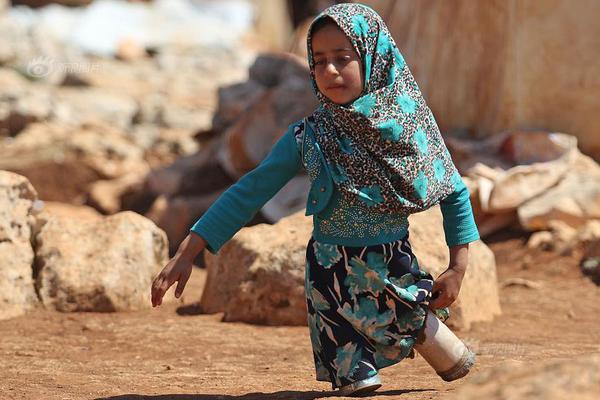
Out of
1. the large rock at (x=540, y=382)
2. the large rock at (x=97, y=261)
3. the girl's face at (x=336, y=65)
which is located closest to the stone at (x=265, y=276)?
the large rock at (x=97, y=261)

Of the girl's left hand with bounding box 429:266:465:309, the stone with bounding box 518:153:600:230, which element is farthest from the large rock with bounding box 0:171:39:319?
the stone with bounding box 518:153:600:230

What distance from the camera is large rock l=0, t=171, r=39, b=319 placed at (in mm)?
5580

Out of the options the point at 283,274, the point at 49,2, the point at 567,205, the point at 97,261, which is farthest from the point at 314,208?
the point at 49,2

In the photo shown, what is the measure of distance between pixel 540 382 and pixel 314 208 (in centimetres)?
150

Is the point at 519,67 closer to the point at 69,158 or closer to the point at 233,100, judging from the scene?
the point at 233,100

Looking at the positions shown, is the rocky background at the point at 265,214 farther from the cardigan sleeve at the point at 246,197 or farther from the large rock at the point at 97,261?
the cardigan sleeve at the point at 246,197

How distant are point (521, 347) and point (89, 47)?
16305 mm

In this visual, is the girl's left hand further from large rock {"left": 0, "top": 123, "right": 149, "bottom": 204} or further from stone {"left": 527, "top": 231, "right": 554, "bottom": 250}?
large rock {"left": 0, "top": 123, "right": 149, "bottom": 204}

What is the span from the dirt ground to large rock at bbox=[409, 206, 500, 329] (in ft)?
0.29

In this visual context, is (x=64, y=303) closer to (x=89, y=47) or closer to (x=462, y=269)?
(x=462, y=269)

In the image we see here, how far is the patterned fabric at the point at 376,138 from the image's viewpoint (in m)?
3.49

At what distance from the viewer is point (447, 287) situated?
3568mm

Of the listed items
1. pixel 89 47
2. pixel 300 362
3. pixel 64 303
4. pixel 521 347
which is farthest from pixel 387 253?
pixel 89 47

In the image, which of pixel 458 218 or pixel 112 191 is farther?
pixel 112 191
